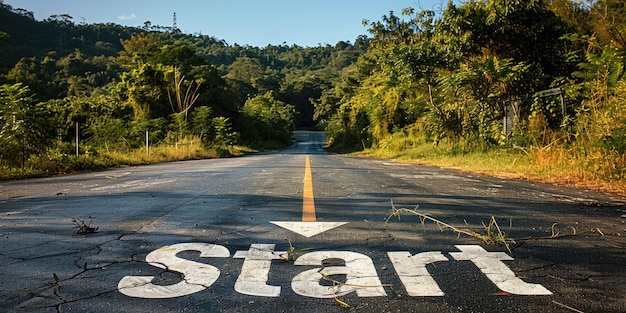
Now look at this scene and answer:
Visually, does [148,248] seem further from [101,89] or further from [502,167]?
[101,89]

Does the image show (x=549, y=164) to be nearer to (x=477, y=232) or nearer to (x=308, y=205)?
(x=308, y=205)

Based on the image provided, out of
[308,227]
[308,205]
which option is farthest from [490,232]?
[308,205]

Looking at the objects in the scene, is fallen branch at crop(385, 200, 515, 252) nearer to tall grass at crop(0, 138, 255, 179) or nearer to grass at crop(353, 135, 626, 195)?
grass at crop(353, 135, 626, 195)

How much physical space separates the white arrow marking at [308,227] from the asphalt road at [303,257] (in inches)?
0.7

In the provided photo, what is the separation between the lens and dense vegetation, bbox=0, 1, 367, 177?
11.7m

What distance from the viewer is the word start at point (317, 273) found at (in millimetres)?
2449

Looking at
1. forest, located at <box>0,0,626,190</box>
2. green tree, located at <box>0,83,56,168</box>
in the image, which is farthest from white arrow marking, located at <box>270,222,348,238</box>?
green tree, located at <box>0,83,56,168</box>

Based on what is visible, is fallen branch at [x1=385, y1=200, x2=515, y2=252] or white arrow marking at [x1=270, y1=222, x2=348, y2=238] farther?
white arrow marking at [x1=270, y1=222, x2=348, y2=238]

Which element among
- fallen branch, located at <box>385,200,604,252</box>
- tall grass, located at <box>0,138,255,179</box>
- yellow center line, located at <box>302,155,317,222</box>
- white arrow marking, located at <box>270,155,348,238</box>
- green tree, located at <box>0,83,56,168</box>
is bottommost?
tall grass, located at <box>0,138,255,179</box>

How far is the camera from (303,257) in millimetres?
3105

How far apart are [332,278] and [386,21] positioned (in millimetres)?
30084

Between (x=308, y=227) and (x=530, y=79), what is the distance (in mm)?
12802

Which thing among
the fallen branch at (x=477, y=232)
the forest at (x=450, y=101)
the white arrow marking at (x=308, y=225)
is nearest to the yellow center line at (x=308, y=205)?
the white arrow marking at (x=308, y=225)

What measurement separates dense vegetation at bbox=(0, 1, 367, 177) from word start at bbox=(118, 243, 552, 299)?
30.3 ft
